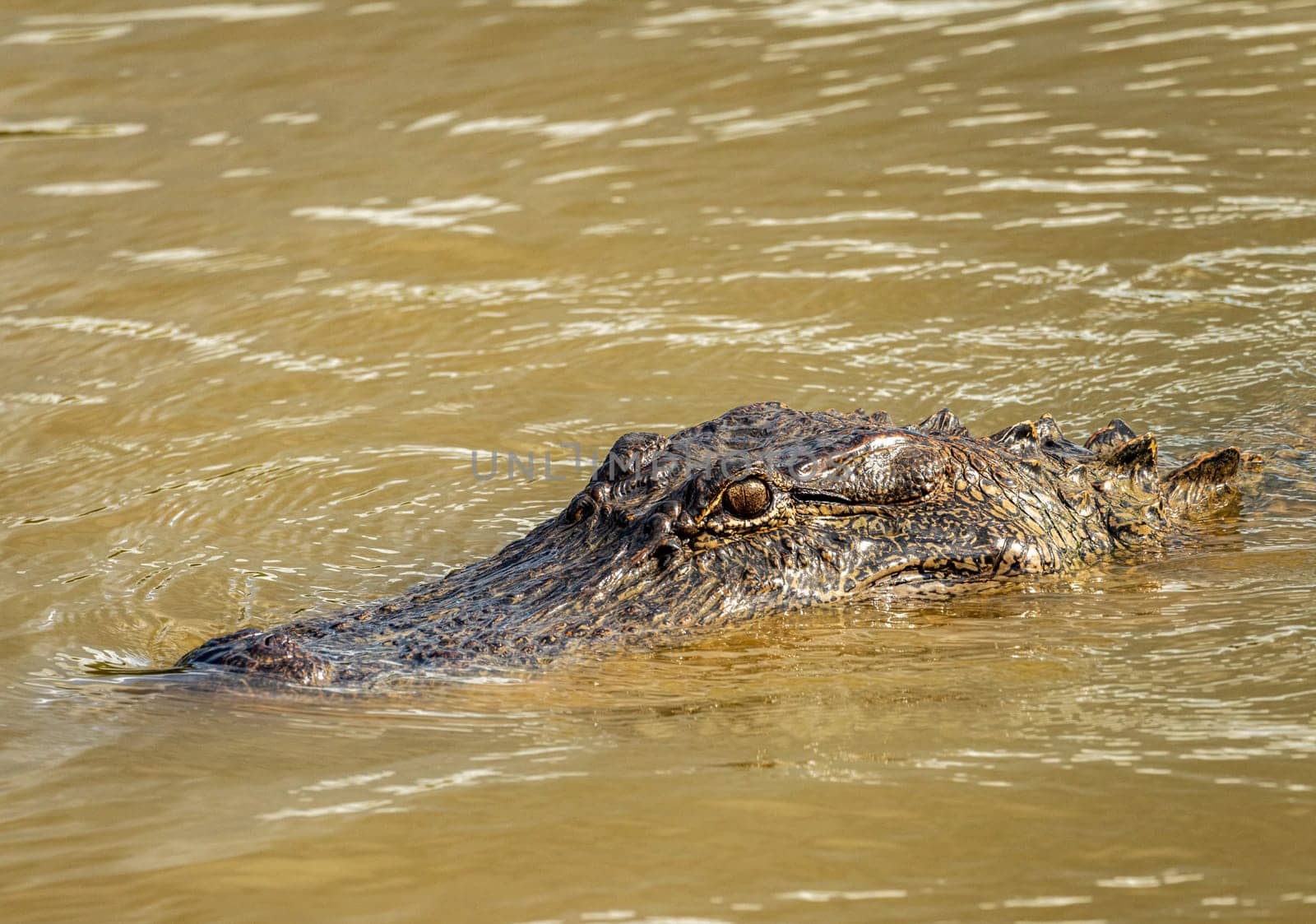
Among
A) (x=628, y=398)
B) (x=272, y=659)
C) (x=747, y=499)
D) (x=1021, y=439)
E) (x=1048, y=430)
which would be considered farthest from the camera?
(x=628, y=398)

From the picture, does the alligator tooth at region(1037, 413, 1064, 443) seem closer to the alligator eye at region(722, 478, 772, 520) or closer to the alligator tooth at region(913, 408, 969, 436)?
the alligator tooth at region(913, 408, 969, 436)

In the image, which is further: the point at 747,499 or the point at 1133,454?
the point at 1133,454

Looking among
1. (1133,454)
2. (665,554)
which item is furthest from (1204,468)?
(665,554)

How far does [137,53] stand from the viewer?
13.1 meters

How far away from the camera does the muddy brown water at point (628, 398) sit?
3.38m

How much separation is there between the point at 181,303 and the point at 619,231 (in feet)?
8.62

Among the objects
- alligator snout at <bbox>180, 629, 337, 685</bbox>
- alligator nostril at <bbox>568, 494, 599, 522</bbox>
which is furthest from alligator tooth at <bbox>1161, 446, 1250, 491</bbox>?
alligator snout at <bbox>180, 629, 337, 685</bbox>

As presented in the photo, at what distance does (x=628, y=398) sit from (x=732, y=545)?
105 inches

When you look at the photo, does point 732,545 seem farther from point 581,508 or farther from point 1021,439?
point 1021,439

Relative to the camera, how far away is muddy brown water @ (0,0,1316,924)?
3377 millimetres

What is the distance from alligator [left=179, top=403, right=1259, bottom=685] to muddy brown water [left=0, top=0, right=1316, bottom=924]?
0.44ft

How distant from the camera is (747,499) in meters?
4.79

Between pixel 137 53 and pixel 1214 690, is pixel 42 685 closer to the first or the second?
pixel 1214 690

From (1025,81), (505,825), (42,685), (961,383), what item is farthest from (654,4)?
(505,825)
